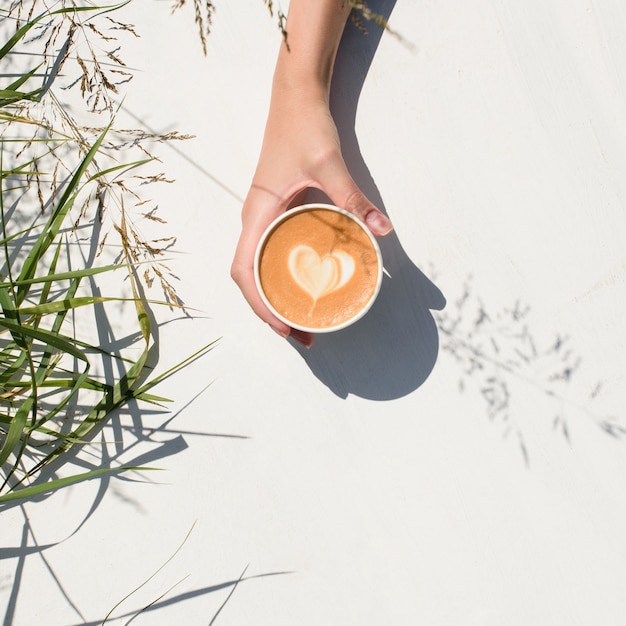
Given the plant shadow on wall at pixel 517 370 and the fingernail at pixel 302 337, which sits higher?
the fingernail at pixel 302 337

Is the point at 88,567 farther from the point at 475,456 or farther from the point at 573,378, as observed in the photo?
the point at 573,378

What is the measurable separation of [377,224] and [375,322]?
22 cm

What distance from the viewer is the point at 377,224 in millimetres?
877

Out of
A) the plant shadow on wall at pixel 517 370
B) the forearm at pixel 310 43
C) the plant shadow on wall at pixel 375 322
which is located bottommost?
the plant shadow on wall at pixel 517 370

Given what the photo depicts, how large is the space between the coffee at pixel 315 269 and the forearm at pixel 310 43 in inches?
9.9

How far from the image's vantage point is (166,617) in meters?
1.08

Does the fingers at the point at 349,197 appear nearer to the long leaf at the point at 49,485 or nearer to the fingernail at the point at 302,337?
the fingernail at the point at 302,337

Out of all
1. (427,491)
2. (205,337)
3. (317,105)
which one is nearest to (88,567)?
(205,337)

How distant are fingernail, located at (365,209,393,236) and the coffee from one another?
0.02 metres

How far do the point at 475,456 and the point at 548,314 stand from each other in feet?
0.88

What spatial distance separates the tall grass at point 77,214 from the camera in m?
1.07

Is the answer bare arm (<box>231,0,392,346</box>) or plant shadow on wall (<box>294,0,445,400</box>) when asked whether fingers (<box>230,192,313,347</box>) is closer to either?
bare arm (<box>231,0,392,346</box>)

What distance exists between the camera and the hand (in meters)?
0.94

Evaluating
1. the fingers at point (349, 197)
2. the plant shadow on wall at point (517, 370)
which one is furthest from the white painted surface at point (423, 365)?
the fingers at point (349, 197)
